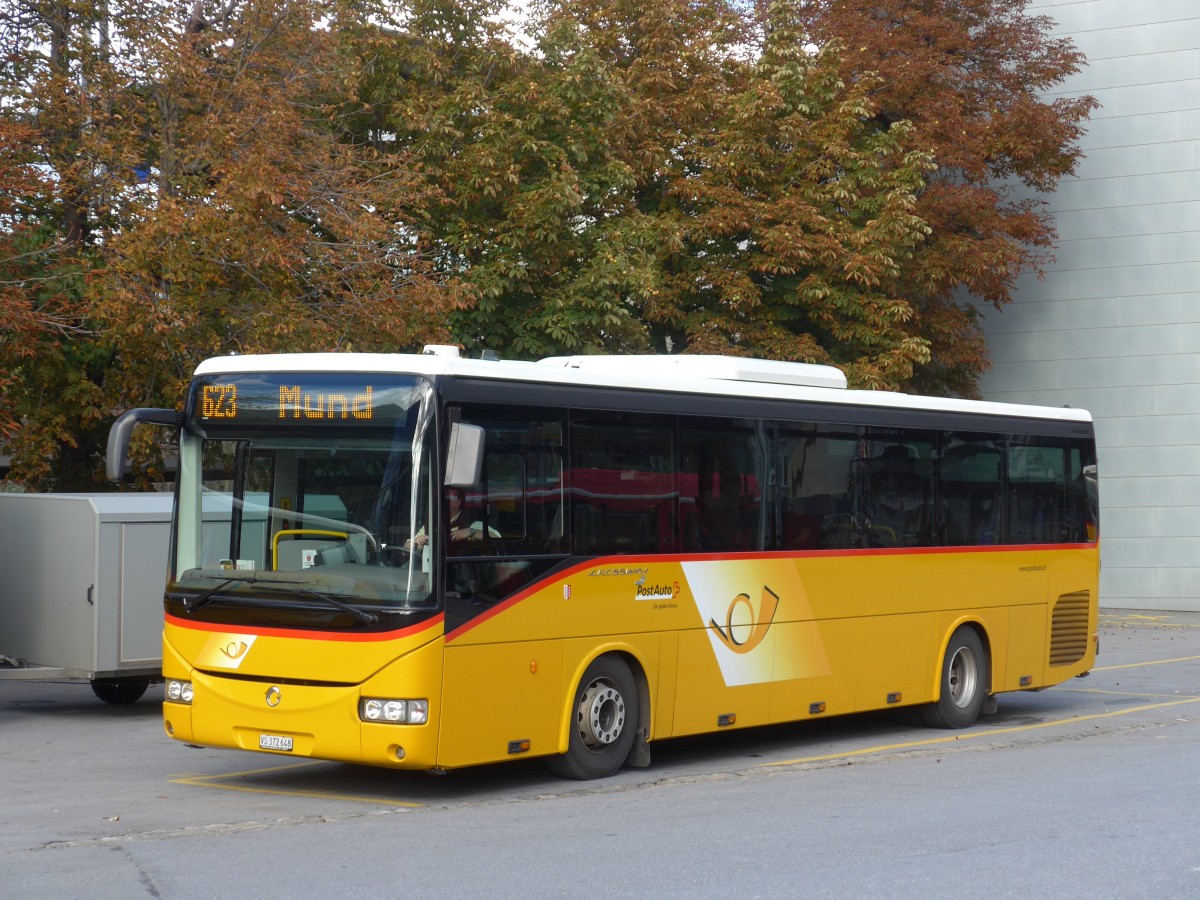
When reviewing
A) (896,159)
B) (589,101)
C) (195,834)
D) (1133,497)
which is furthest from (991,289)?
(195,834)

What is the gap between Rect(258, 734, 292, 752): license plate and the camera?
1004 cm

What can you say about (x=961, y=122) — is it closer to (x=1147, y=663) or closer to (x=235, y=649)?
(x=1147, y=663)

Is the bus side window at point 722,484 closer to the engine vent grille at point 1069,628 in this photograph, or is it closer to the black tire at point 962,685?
the black tire at point 962,685

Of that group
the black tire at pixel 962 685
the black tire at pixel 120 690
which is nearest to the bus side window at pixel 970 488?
the black tire at pixel 962 685

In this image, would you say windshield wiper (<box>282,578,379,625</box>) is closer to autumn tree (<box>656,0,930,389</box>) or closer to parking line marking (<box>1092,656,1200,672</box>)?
parking line marking (<box>1092,656,1200,672</box>)

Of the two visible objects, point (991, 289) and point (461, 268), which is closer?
point (461, 268)

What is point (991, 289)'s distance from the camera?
31.0 metres

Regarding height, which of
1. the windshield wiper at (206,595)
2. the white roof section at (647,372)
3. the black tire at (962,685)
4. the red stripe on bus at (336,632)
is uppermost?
the white roof section at (647,372)

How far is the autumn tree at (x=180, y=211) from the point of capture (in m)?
18.4

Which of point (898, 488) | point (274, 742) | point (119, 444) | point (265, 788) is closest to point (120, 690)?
point (265, 788)

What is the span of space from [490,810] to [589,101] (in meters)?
15.4

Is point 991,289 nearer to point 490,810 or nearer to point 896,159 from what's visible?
point 896,159

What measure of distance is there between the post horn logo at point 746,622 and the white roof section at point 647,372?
1600 mm

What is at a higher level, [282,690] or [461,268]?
[461,268]
